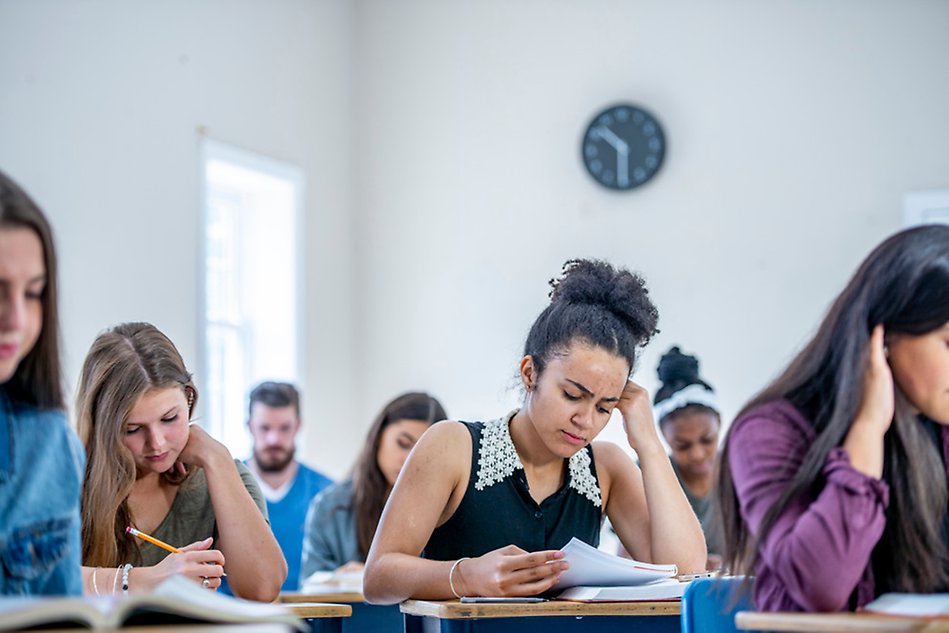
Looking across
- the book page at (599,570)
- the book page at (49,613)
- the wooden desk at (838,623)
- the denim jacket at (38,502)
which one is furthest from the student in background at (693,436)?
the book page at (49,613)

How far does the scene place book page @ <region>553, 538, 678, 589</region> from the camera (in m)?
2.25

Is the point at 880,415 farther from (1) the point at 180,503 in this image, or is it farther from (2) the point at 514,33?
(2) the point at 514,33

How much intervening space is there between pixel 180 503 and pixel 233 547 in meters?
0.15

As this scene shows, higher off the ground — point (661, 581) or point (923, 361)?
point (923, 361)

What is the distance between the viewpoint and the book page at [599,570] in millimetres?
2254

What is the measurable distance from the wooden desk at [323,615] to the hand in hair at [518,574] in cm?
22

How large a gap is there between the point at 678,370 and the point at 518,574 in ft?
6.67

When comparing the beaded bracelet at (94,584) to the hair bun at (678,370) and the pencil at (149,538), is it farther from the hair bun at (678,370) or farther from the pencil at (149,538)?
the hair bun at (678,370)

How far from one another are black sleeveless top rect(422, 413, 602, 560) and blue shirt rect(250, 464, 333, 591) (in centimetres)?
218

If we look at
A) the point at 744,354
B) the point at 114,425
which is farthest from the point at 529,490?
the point at 744,354

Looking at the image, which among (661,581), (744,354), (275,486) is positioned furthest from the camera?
(744,354)

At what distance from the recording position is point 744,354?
5.93m

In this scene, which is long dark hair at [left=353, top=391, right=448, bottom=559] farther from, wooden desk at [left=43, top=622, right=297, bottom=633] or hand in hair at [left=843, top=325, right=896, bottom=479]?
wooden desk at [left=43, top=622, right=297, bottom=633]

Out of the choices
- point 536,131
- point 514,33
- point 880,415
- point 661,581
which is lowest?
point 661,581
